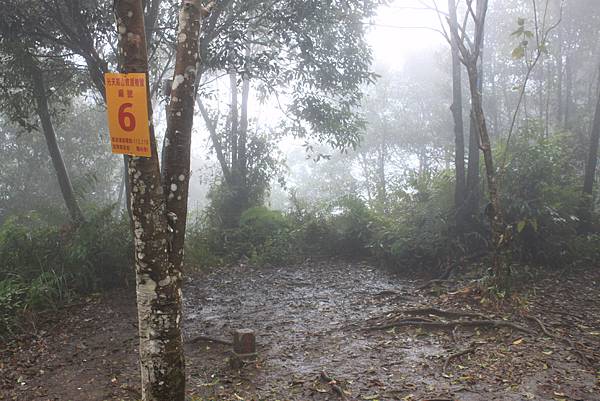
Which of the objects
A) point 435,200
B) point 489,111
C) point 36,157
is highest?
point 489,111

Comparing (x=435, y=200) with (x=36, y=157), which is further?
(x=36, y=157)

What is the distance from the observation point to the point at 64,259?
7004 millimetres

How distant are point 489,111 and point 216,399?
68.6 feet

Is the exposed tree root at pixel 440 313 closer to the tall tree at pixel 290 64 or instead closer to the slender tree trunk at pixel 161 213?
the slender tree trunk at pixel 161 213

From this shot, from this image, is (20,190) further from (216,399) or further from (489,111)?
(489,111)

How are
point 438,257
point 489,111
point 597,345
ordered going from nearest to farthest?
point 597,345, point 438,257, point 489,111

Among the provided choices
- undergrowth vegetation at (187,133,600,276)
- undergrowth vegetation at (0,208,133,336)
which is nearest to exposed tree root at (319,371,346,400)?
undergrowth vegetation at (187,133,600,276)

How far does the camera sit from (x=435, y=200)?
29.0 ft

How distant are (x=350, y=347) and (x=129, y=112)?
11.7 ft

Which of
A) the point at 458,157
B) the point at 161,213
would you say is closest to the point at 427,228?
the point at 458,157

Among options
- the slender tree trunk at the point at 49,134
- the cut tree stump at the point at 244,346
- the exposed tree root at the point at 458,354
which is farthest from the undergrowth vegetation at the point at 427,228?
the cut tree stump at the point at 244,346

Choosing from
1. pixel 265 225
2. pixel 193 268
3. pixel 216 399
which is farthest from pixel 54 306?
pixel 265 225

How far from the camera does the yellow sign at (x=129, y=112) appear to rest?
2564 mm

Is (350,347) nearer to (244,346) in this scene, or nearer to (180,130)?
(244,346)
